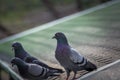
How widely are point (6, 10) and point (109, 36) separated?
6415 millimetres

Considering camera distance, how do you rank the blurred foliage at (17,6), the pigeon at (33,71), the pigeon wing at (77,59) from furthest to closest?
1. the blurred foliage at (17,6)
2. the pigeon at (33,71)
3. the pigeon wing at (77,59)

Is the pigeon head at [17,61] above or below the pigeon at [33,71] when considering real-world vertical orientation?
above

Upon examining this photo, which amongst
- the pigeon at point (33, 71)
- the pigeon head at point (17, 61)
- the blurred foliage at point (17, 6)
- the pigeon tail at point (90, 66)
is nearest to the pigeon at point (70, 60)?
the pigeon tail at point (90, 66)

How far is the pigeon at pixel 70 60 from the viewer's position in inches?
70.3

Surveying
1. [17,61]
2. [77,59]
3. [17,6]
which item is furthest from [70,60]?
[17,6]

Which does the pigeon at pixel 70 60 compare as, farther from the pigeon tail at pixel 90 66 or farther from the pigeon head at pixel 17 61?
the pigeon head at pixel 17 61

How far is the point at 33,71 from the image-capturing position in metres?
1.92

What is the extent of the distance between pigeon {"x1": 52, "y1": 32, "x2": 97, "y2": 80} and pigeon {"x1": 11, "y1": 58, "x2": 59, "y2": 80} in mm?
112

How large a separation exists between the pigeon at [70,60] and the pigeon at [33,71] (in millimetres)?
112

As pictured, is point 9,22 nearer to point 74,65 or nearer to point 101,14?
point 101,14

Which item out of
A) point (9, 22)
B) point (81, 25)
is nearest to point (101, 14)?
point (81, 25)

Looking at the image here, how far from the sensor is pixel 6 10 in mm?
8352

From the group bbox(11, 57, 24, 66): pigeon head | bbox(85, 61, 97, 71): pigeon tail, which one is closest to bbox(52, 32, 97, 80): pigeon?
bbox(85, 61, 97, 71): pigeon tail

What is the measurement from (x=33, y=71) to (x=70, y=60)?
0.84 ft
